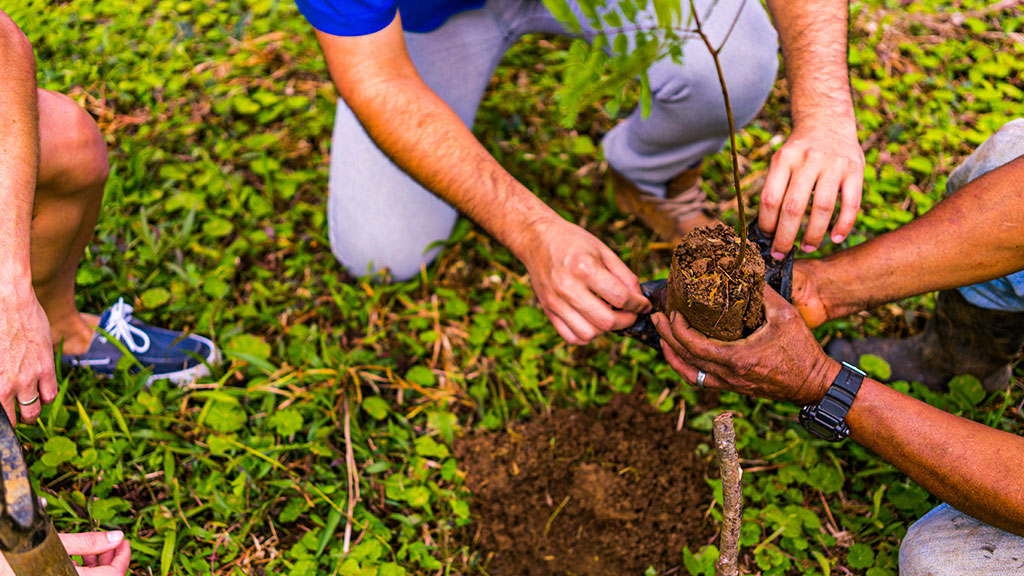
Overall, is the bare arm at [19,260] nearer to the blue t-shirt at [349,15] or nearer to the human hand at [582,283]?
the blue t-shirt at [349,15]

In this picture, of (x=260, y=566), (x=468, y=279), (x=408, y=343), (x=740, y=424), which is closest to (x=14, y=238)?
(x=260, y=566)

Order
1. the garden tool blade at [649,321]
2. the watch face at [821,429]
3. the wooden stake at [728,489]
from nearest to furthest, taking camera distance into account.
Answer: the wooden stake at [728,489], the watch face at [821,429], the garden tool blade at [649,321]

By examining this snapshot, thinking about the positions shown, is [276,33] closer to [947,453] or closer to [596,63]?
[596,63]

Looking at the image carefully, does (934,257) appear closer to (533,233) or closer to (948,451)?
(948,451)

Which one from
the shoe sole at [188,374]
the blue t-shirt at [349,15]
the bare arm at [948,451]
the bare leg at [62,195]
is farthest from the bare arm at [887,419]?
the bare leg at [62,195]

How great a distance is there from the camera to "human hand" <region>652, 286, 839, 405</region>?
5.68 ft

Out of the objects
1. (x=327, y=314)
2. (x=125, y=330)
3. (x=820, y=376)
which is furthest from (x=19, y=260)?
(x=820, y=376)

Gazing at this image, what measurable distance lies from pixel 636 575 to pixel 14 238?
197 centimetres

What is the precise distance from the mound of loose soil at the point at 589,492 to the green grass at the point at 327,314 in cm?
8

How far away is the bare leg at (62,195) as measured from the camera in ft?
6.73

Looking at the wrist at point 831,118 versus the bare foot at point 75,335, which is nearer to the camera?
the wrist at point 831,118

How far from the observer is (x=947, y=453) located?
1721mm

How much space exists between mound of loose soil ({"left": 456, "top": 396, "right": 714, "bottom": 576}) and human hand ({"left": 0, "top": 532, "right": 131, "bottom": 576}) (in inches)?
39.9

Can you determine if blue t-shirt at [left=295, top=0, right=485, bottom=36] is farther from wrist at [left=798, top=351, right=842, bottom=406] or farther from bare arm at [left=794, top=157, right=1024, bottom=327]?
wrist at [left=798, top=351, right=842, bottom=406]
